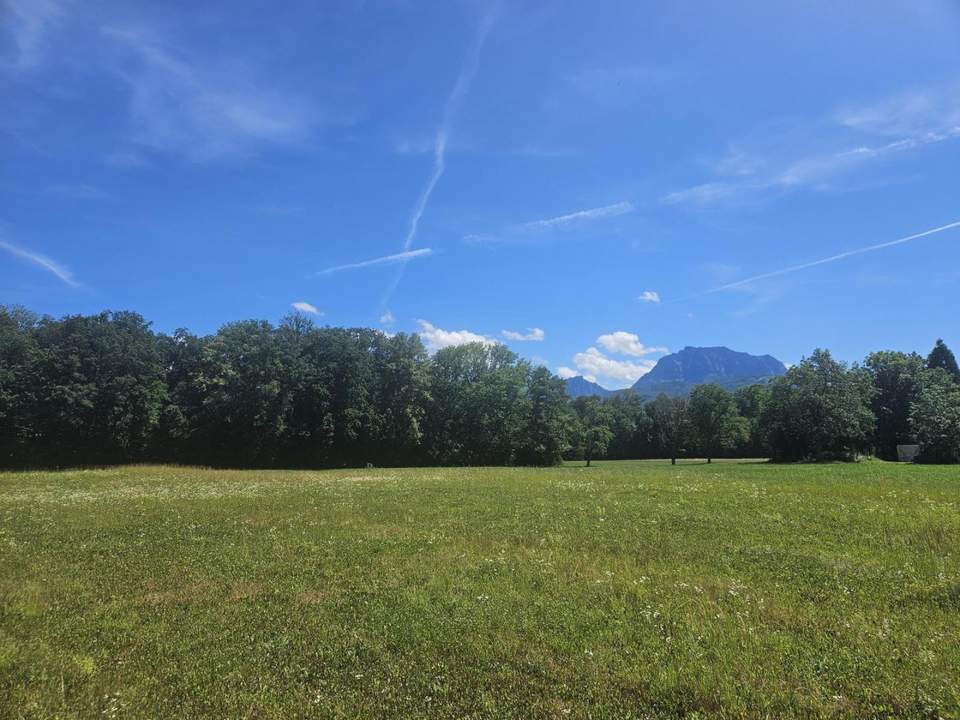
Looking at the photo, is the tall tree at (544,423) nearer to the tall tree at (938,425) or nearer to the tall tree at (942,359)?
the tall tree at (938,425)

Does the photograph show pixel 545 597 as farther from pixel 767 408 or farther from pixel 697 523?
pixel 767 408

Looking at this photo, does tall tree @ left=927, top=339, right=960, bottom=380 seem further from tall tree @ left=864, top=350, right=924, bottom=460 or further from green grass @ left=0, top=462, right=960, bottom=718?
green grass @ left=0, top=462, right=960, bottom=718

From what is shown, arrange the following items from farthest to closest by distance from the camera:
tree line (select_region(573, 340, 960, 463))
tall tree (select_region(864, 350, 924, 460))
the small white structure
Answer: tall tree (select_region(864, 350, 924, 460)) < the small white structure < tree line (select_region(573, 340, 960, 463))

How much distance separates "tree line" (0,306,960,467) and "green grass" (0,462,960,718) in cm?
4889

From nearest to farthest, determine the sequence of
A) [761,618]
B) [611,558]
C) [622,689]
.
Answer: [622,689] < [761,618] < [611,558]

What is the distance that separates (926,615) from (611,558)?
573 centimetres

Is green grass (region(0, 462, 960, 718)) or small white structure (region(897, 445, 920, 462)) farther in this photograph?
small white structure (region(897, 445, 920, 462))

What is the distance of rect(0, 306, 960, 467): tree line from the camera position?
58406 mm

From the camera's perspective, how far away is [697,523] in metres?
16.6

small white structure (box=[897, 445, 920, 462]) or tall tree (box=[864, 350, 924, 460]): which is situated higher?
tall tree (box=[864, 350, 924, 460])

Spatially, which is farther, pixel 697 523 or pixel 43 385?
pixel 43 385

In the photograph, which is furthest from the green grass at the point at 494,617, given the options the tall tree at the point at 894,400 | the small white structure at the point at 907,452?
the tall tree at the point at 894,400

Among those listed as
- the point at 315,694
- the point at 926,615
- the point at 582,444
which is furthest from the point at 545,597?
the point at 582,444

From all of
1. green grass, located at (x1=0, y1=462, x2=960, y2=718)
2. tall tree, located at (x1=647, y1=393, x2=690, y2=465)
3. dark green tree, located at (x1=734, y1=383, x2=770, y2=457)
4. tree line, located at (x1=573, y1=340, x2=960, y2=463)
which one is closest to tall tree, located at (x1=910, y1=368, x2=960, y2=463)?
tree line, located at (x1=573, y1=340, x2=960, y2=463)
